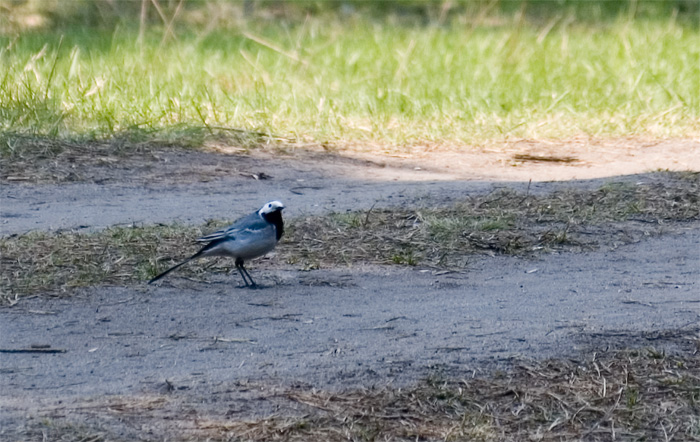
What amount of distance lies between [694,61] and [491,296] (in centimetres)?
703

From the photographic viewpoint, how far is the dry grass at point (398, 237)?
5.29m

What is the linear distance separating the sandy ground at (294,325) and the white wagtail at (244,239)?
7.7 inches

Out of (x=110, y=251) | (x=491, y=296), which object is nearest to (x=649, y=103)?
(x=491, y=296)

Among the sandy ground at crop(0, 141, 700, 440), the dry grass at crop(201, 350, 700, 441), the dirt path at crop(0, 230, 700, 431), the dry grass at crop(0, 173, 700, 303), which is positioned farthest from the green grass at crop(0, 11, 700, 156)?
the dry grass at crop(201, 350, 700, 441)

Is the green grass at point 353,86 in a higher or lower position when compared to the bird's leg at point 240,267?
lower

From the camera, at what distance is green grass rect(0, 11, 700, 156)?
882 cm

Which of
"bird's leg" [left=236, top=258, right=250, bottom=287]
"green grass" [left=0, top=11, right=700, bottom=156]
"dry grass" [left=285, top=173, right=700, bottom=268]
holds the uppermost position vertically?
"bird's leg" [left=236, top=258, right=250, bottom=287]

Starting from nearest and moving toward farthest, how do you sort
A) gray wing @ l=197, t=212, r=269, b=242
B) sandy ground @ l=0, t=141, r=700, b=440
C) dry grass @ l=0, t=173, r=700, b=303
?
1. sandy ground @ l=0, t=141, r=700, b=440
2. gray wing @ l=197, t=212, r=269, b=242
3. dry grass @ l=0, t=173, r=700, b=303

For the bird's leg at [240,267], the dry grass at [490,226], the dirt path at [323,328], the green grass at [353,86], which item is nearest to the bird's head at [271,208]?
the bird's leg at [240,267]

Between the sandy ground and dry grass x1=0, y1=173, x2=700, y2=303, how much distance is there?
5.5 inches

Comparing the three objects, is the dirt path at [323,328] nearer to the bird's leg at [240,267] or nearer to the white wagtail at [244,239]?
the bird's leg at [240,267]

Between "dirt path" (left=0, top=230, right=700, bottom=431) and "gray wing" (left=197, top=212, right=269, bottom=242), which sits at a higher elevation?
"gray wing" (left=197, top=212, right=269, bottom=242)

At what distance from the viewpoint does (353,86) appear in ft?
33.6

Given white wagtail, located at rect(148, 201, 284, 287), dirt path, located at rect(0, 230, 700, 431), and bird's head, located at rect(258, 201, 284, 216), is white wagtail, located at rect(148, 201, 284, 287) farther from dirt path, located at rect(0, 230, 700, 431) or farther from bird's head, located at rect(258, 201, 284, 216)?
dirt path, located at rect(0, 230, 700, 431)
